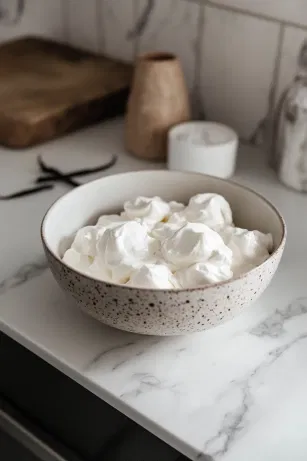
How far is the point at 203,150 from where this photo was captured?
0.97m

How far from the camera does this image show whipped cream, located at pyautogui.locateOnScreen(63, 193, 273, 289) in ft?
2.15

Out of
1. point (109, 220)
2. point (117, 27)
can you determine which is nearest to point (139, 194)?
point (109, 220)

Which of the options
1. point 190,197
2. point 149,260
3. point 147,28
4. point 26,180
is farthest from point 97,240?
point 147,28

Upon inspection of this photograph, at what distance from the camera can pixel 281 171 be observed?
0.98 meters

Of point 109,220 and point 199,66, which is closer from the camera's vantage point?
point 109,220

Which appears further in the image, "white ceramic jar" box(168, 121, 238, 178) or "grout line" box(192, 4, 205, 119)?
"grout line" box(192, 4, 205, 119)

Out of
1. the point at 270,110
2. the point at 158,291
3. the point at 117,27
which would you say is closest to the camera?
the point at 158,291

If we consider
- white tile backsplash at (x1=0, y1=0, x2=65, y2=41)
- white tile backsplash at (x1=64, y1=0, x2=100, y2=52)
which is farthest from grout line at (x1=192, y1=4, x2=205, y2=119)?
white tile backsplash at (x1=0, y1=0, x2=65, y2=41)

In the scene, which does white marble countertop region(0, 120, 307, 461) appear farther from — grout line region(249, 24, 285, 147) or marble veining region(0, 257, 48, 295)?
grout line region(249, 24, 285, 147)

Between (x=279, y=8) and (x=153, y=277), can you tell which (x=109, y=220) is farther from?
(x=279, y=8)

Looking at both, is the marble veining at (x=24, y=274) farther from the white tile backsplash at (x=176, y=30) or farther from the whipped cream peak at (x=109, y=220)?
the white tile backsplash at (x=176, y=30)

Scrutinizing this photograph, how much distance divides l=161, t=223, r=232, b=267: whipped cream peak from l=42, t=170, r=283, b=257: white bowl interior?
0.08 meters

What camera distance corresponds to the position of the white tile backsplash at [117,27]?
121 centimetres

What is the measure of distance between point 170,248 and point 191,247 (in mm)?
23
